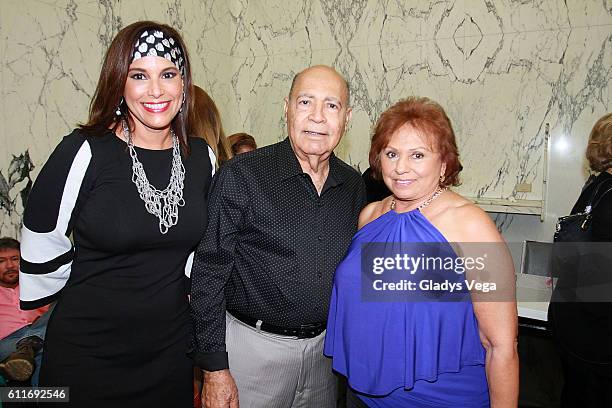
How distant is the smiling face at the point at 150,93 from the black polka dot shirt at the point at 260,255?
29 cm

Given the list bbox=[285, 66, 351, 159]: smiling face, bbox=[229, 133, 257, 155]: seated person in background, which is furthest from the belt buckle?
bbox=[229, 133, 257, 155]: seated person in background

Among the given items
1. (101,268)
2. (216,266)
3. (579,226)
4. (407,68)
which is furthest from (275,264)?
(407,68)

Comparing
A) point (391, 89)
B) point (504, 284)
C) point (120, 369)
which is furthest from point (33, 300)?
point (391, 89)

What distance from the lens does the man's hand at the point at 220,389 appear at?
1.71 metres

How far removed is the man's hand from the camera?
1.71 metres

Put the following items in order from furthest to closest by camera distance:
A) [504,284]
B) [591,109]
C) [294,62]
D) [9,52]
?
[294,62] → [591,109] → [9,52] → [504,284]

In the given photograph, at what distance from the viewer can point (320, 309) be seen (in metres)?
1.79

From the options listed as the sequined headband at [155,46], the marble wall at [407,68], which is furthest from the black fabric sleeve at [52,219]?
the marble wall at [407,68]

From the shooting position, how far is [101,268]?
1589 mm

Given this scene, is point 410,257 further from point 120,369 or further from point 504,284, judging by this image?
point 120,369

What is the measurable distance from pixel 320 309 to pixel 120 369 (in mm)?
709

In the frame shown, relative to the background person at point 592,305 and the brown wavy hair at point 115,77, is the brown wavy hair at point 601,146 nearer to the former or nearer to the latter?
the background person at point 592,305

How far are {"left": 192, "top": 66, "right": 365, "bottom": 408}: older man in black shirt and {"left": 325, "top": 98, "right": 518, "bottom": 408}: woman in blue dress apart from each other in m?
0.13

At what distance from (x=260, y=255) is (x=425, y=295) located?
0.59 meters
